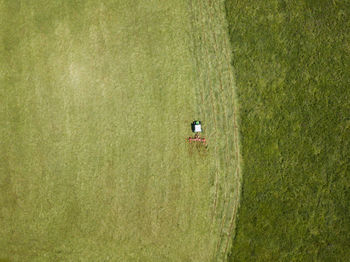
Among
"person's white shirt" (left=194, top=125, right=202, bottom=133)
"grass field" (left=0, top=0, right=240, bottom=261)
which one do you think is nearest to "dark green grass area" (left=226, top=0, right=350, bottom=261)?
"grass field" (left=0, top=0, right=240, bottom=261)

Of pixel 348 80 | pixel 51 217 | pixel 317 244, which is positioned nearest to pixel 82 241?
pixel 51 217

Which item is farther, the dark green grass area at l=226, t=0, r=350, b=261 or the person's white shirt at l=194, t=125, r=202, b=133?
the person's white shirt at l=194, t=125, r=202, b=133

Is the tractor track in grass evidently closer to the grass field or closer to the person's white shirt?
the grass field

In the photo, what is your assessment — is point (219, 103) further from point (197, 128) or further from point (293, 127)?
point (293, 127)

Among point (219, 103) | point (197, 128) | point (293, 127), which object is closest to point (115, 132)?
point (197, 128)

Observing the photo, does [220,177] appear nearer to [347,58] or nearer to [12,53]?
[347,58]
